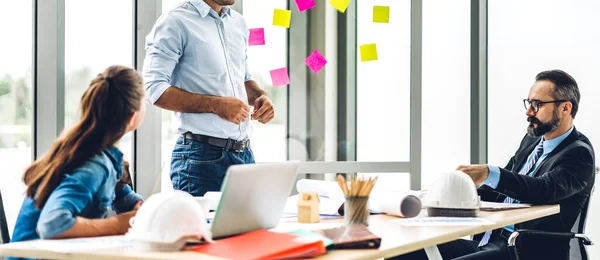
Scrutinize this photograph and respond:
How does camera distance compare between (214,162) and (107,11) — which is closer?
(214,162)

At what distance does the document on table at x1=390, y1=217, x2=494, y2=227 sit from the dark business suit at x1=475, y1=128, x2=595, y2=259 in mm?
487

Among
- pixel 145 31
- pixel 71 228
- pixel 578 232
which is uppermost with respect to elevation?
pixel 145 31

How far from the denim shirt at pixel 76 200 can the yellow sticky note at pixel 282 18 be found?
1.95 meters

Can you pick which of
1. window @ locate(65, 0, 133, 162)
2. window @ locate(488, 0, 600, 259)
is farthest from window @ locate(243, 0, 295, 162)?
window @ locate(488, 0, 600, 259)

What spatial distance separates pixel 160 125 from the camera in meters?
3.09

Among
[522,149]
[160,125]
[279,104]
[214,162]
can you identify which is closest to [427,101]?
[279,104]

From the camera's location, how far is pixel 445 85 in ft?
14.6

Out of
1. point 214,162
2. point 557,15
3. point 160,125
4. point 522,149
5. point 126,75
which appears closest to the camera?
point 126,75

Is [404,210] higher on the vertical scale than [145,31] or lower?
lower

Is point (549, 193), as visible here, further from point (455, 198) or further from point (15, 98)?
point (15, 98)

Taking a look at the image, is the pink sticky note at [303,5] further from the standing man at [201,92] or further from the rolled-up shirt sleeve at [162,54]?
the rolled-up shirt sleeve at [162,54]

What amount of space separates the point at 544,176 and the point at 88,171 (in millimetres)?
1586

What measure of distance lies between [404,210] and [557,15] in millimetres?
2389

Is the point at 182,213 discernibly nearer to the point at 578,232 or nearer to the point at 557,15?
the point at 578,232
